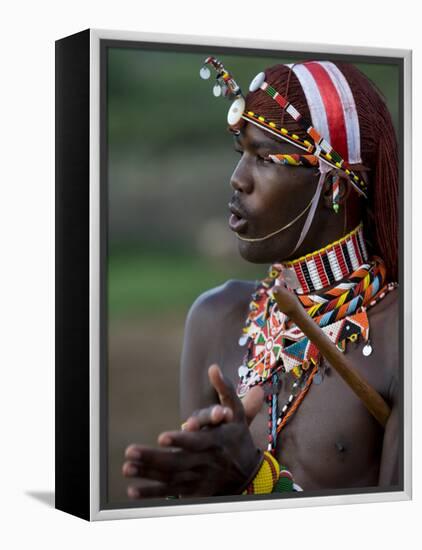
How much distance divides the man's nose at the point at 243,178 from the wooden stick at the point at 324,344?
0.48 metres

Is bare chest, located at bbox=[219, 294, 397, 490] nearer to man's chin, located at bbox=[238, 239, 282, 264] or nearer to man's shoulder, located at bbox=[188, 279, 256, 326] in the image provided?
man's shoulder, located at bbox=[188, 279, 256, 326]

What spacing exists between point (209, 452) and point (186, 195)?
1.18 m

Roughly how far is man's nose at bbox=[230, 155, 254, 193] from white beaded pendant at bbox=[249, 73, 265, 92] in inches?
13.0

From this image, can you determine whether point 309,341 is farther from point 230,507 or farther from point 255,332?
point 230,507

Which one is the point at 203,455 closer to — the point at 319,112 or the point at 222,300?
the point at 222,300

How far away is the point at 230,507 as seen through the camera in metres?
7.52

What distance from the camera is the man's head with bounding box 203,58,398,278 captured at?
7551 millimetres

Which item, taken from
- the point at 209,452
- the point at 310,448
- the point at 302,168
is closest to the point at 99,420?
the point at 209,452

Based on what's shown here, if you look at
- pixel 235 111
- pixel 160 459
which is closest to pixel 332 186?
pixel 235 111

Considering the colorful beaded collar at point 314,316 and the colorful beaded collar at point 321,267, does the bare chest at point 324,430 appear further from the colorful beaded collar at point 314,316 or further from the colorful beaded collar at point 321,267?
the colorful beaded collar at point 321,267

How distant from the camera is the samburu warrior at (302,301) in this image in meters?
7.55

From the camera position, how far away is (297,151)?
757cm

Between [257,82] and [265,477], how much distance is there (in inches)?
71.6

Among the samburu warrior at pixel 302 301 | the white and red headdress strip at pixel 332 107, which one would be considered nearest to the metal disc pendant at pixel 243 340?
the samburu warrior at pixel 302 301
